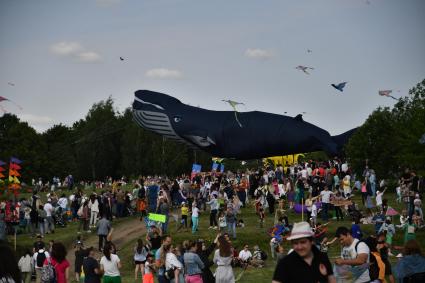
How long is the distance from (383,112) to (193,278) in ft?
120

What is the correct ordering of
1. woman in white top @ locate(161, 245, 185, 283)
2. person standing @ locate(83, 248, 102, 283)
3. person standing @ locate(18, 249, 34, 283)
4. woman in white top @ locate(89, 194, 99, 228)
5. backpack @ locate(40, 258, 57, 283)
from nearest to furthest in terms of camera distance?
person standing @ locate(83, 248, 102, 283), backpack @ locate(40, 258, 57, 283), woman in white top @ locate(161, 245, 185, 283), person standing @ locate(18, 249, 34, 283), woman in white top @ locate(89, 194, 99, 228)

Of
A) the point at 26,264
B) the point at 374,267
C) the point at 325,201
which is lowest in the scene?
the point at 26,264

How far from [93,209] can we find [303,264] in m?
30.0

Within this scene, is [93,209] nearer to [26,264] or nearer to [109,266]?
[26,264]

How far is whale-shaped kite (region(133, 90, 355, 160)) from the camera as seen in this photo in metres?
41.5

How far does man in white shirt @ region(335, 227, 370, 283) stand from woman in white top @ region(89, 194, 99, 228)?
82.4 feet

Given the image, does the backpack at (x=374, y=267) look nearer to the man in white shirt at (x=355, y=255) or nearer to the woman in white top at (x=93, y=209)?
the man in white shirt at (x=355, y=255)

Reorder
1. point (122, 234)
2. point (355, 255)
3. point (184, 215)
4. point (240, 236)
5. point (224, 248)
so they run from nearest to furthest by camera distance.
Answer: point (355, 255) → point (224, 248) → point (240, 236) → point (184, 215) → point (122, 234)

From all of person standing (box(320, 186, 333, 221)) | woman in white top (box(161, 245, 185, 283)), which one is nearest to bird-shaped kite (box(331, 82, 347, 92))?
person standing (box(320, 186, 333, 221))

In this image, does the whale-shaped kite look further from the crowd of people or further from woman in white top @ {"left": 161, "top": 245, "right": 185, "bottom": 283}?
woman in white top @ {"left": 161, "top": 245, "right": 185, "bottom": 283}

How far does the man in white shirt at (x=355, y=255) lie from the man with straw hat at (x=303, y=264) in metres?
3.82

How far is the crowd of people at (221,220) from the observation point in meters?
16.4

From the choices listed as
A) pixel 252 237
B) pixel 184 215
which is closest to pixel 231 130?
pixel 184 215

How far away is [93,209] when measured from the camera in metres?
37.8
